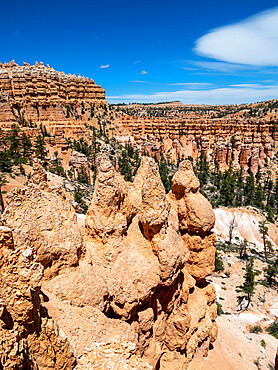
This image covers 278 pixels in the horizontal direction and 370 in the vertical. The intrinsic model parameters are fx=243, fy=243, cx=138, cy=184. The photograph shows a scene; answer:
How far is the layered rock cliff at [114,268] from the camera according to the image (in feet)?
16.7

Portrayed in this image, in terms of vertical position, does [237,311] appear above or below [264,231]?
below

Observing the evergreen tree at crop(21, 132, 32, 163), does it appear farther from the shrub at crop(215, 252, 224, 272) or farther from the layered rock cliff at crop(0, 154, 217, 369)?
the layered rock cliff at crop(0, 154, 217, 369)

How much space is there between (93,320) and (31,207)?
3.38 meters

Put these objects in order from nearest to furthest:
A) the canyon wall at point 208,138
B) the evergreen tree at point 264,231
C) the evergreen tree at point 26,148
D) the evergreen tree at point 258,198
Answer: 1. the evergreen tree at point 26,148
2. the evergreen tree at point 264,231
3. the evergreen tree at point 258,198
4. the canyon wall at point 208,138

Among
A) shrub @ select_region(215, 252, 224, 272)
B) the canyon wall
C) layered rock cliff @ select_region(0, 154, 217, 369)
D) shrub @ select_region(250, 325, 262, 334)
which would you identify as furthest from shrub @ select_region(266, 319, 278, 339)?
the canyon wall

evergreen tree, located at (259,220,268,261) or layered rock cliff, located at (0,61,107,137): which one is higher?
layered rock cliff, located at (0,61,107,137)

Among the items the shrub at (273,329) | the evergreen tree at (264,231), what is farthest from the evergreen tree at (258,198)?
the shrub at (273,329)

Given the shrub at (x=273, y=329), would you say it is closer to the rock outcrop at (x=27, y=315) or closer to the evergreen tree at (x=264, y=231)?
the evergreen tree at (x=264, y=231)

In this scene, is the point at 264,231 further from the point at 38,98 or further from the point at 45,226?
the point at 38,98

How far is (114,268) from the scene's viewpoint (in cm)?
767

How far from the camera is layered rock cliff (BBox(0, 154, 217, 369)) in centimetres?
510

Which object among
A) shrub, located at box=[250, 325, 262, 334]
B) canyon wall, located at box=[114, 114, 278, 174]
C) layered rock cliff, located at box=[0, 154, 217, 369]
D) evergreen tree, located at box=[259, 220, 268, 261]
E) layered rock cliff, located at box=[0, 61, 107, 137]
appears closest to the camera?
layered rock cliff, located at box=[0, 154, 217, 369]

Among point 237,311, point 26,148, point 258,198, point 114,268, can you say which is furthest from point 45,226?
point 258,198

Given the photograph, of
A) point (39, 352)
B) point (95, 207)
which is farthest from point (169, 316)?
point (39, 352)
